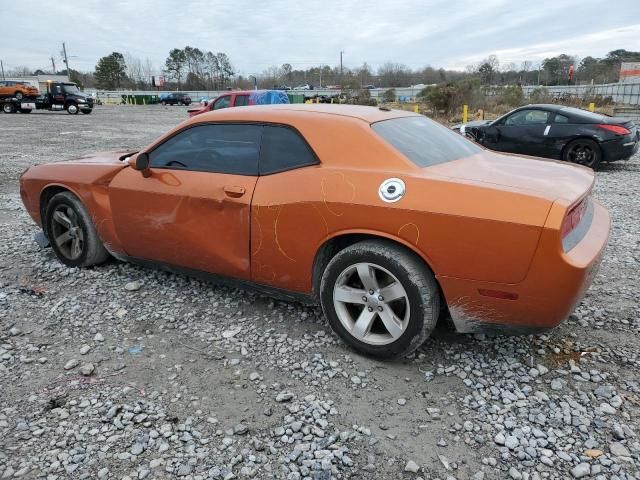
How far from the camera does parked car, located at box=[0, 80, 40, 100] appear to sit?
3091 centimetres

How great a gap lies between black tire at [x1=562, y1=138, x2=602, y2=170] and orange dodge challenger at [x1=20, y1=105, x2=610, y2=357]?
6.97 meters

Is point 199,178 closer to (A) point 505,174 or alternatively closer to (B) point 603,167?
(A) point 505,174

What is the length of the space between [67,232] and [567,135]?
359 inches

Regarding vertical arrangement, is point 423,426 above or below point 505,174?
below

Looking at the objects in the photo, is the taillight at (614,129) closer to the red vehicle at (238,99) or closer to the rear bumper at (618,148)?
the rear bumper at (618,148)

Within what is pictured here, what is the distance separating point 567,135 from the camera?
9.64 metres

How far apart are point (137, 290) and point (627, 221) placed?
5830mm

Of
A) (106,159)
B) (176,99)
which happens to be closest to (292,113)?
(106,159)

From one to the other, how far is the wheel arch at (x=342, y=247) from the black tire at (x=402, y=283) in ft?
0.12

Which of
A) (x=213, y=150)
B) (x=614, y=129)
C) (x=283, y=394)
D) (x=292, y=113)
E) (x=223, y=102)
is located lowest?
(x=283, y=394)

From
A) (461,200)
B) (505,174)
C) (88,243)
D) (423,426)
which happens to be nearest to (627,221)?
(505,174)

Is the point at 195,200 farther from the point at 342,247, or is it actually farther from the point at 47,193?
the point at 47,193

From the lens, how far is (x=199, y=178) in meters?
3.57

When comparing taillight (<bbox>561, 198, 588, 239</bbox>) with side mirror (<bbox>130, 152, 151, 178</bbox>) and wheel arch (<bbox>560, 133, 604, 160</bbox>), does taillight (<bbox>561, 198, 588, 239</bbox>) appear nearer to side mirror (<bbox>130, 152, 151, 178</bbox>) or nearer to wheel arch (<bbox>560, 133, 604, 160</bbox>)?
side mirror (<bbox>130, 152, 151, 178</bbox>)
